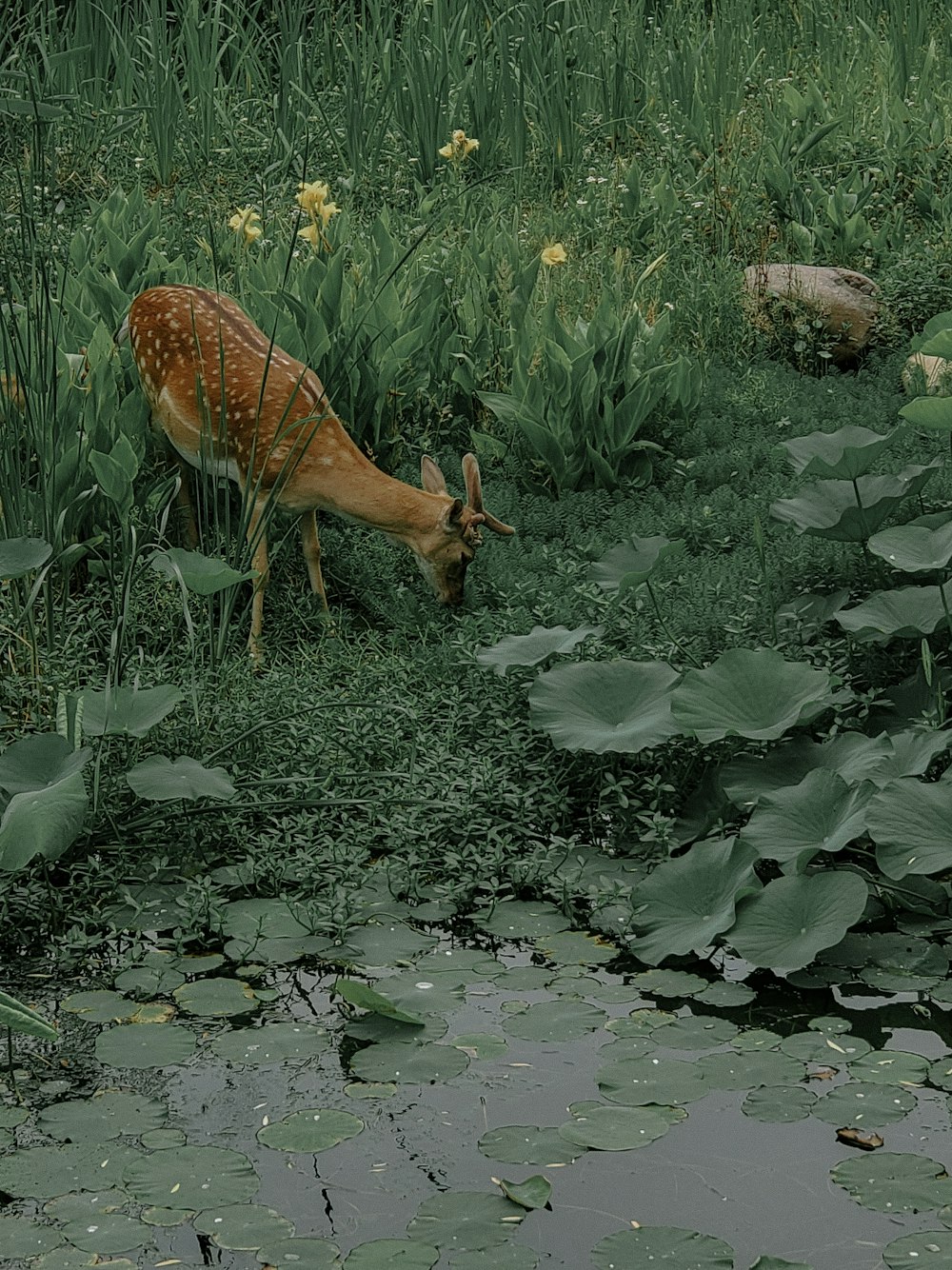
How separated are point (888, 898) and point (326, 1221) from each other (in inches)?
59.9

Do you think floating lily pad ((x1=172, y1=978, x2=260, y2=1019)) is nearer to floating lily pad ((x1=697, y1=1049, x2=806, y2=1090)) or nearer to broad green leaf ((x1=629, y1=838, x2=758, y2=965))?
broad green leaf ((x1=629, y1=838, x2=758, y2=965))

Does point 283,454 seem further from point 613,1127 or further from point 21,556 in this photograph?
point 613,1127

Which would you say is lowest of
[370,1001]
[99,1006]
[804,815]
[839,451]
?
[99,1006]

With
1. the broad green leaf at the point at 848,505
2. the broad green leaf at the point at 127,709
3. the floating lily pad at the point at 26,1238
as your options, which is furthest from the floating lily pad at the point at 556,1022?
the broad green leaf at the point at 848,505

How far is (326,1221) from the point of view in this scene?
2.50 meters

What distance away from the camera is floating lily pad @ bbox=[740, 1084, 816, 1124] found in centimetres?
275

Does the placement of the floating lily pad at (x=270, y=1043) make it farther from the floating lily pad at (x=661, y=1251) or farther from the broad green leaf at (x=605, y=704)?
the broad green leaf at (x=605, y=704)

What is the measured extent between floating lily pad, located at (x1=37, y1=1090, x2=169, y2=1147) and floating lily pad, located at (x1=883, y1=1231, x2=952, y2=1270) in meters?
1.27

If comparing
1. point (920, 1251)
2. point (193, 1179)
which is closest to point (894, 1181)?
point (920, 1251)

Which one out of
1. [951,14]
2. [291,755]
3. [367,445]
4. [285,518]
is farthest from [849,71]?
[291,755]

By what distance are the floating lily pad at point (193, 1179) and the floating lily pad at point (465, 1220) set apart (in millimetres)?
297

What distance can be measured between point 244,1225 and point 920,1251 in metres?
1.05

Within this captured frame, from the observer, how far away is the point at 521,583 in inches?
191

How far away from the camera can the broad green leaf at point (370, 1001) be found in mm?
3000
